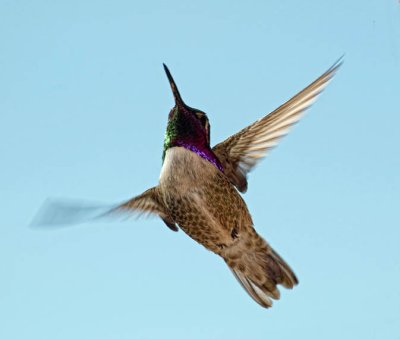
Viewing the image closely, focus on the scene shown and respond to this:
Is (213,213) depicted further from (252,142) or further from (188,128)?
(252,142)

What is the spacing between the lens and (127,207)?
165 centimetres

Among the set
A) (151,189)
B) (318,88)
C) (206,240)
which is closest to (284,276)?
(206,240)

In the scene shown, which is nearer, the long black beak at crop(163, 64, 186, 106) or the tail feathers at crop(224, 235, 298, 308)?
the long black beak at crop(163, 64, 186, 106)

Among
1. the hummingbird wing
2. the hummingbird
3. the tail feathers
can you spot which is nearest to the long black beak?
the hummingbird

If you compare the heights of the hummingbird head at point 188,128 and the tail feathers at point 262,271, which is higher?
the hummingbird head at point 188,128

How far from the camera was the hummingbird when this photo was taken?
1.44m

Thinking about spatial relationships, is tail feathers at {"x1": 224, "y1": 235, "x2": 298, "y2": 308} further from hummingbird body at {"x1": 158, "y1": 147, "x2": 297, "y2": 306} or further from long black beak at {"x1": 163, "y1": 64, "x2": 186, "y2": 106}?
long black beak at {"x1": 163, "y1": 64, "x2": 186, "y2": 106}

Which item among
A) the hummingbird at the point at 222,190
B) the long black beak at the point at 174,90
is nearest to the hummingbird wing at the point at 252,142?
the hummingbird at the point at 222,190

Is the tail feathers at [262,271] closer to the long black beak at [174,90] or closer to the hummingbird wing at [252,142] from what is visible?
the hummingbird wing at [252,142]

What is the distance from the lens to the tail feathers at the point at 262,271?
5.38 feet

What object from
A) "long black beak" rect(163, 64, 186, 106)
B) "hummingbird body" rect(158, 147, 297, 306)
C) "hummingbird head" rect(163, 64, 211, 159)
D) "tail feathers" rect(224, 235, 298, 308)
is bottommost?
"tail feathers" rect(224, 235, 298, 308)

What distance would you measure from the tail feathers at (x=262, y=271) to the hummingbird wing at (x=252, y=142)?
0.21m

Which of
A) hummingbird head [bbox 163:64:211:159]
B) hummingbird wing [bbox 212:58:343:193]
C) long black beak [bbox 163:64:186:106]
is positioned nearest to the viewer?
long black beak [bbox 163:64:186:106]

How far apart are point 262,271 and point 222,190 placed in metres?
0.35
